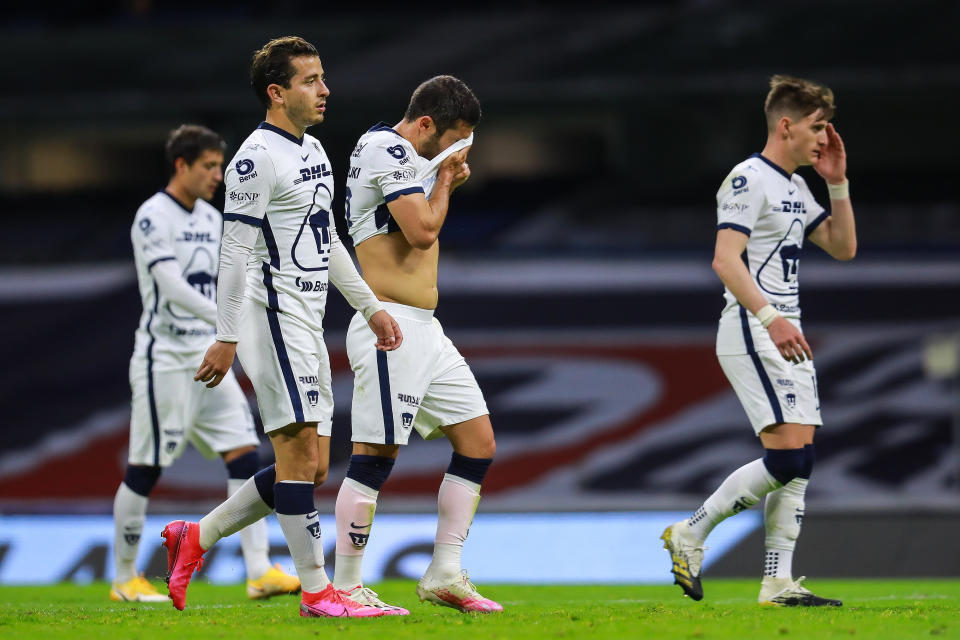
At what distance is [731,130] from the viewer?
1811 cm

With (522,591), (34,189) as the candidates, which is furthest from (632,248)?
(34,189)

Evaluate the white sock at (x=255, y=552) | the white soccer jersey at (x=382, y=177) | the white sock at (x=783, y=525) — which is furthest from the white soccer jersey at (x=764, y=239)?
the white sock at (x=255, y=552)

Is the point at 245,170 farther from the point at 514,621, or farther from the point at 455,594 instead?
the point at 514,621

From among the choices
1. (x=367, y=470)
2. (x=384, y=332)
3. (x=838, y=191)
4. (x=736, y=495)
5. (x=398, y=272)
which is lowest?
(x=736, y=495)

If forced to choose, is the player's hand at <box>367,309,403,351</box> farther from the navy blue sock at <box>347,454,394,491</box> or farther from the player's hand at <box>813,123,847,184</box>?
the player's hand at <box>813,123,847,184</box>

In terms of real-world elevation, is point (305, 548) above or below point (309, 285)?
below

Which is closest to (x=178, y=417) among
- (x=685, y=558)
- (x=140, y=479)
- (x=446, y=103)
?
(x=140, y=479)

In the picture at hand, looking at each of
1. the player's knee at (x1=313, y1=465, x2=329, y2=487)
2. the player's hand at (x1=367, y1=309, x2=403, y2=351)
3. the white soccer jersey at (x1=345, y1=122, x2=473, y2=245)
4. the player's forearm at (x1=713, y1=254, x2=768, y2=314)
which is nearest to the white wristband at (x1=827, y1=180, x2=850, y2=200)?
the player's forearm at (x1=713, y1=254, x2=768, y2=314)

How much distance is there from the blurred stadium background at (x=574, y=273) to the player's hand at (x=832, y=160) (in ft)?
13.0

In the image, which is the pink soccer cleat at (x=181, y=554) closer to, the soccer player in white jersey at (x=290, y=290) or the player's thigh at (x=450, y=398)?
the soccer player in white jersey at (x=290, y=290)

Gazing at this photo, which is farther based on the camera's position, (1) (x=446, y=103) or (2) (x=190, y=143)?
(2) (x=190, y=143)

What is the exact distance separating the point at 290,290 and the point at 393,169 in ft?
2.10

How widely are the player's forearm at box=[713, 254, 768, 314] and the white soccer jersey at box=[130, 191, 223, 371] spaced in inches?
115

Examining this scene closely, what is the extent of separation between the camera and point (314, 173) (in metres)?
5.17
